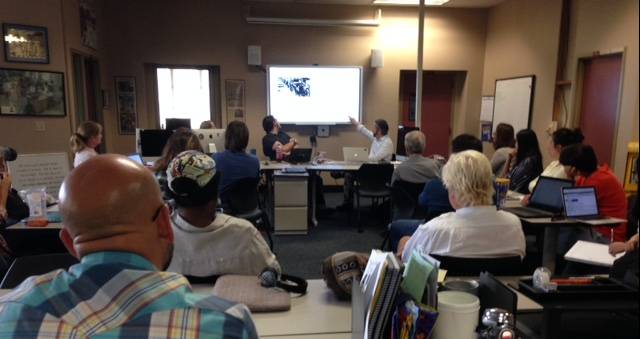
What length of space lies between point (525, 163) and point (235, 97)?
444cm

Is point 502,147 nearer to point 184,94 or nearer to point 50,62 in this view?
point 184,94

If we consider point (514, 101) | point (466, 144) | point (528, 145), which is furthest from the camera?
point (514, 101)

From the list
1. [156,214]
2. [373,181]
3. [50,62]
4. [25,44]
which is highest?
[25,44]

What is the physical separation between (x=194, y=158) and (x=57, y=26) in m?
4.06

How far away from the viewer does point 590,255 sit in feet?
6.36

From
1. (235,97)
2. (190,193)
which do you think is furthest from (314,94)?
(190,193)

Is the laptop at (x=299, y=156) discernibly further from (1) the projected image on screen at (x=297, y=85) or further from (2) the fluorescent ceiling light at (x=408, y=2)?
(2) the fluorescent ceiling light at (x=408, y=2)

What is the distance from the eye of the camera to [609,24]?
174 inches

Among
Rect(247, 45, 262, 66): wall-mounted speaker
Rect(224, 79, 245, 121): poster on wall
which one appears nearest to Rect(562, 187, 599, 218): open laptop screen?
Rect(247, 45, 262, 66): wall-mounted speaker

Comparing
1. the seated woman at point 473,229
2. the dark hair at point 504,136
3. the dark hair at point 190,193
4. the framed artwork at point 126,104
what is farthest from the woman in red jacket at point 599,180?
the framed artwork at point 126,104

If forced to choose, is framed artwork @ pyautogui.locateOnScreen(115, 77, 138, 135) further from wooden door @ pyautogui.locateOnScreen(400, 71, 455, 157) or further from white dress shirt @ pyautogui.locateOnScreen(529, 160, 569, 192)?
white dress shirt @ pyautogui.locateOnScreen(529, 160, 569, 192)

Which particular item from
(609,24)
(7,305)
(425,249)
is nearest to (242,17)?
(609,24)

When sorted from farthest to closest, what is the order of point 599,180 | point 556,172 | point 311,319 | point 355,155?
1. point 355,155
2. point 556,172
3. point 599,180
4. point 311,319

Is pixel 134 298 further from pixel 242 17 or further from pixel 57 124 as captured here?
pixel 242 17
